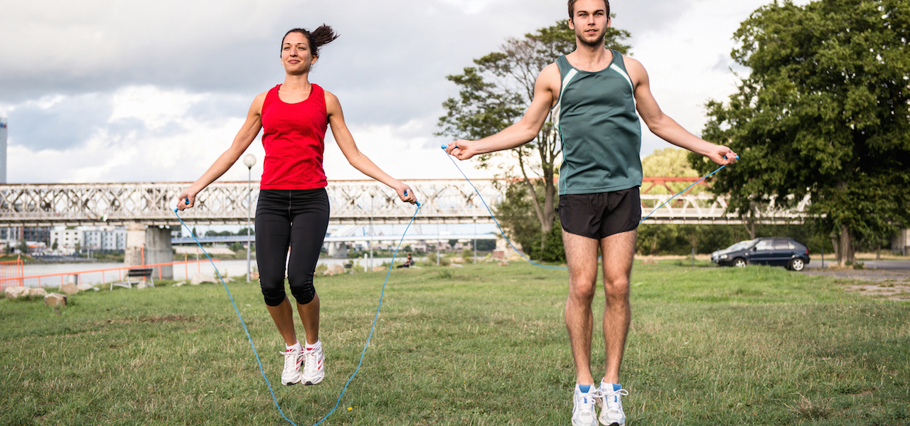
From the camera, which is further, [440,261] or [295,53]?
[440,261]

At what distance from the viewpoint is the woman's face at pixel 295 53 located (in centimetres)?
423

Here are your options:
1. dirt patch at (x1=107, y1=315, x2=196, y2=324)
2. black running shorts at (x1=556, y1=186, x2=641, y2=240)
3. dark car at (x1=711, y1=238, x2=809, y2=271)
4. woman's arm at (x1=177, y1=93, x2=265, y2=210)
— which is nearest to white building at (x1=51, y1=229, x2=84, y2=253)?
dark car at (x1=711, y1=238, x2=809, y2=271)

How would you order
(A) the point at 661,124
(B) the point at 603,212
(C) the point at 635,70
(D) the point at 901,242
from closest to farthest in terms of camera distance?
(B) the point at 603,212
(C) the point at 635,70
(A) the point at 661,124
(D) the point at 901,242

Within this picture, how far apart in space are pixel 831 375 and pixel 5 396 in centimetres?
630

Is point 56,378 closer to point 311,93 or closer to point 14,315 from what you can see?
point 311,93

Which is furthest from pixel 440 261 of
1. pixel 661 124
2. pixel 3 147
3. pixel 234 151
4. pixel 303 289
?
pixel 3 147

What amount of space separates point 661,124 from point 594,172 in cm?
67

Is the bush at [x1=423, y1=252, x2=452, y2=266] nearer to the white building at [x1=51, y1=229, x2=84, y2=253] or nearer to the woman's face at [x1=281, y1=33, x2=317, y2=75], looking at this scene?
the woman's face at [x1=281, y1=33, x2=317, y2=75]

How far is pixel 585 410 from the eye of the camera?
3395 millimetres

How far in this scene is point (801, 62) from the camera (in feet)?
81.9

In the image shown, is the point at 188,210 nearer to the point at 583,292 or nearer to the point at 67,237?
the point at 67,237

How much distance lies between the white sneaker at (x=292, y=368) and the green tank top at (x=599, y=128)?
2239mm

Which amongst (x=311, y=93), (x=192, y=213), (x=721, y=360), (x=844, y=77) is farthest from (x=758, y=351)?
(x=192, y=213)

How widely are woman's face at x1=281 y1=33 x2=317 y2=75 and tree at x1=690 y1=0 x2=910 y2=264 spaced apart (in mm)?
23267
